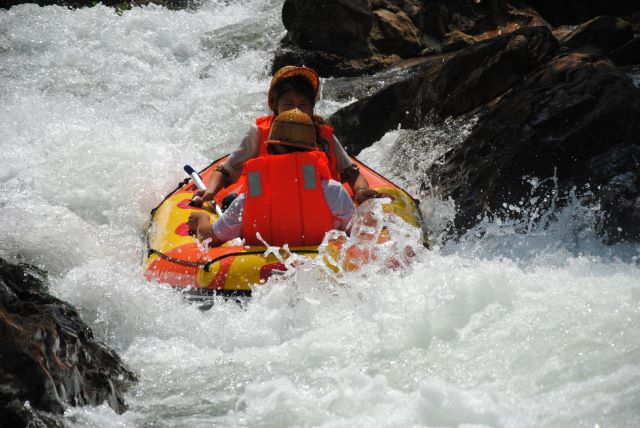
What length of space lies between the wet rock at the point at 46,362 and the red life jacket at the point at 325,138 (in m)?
2.15

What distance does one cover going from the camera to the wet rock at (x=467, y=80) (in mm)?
8070

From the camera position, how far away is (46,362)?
345 cm

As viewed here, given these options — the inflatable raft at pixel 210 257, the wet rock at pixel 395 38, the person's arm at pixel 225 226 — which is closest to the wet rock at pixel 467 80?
the inflatable raft at pixel 210 257

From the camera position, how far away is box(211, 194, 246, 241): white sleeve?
5.43 m

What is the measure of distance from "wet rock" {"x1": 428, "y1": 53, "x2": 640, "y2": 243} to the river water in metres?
0.22

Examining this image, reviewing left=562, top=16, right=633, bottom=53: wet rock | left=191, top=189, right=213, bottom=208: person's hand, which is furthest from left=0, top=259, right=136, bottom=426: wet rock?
left=562, top=16, right=633, bottom=53: wet rock

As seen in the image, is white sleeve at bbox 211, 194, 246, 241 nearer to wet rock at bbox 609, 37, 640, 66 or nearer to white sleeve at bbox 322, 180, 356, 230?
white sleeve at bbox 322, 180, 356, 230

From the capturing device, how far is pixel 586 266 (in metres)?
5.06

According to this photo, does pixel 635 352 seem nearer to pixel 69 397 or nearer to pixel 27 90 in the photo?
pixel 69 397

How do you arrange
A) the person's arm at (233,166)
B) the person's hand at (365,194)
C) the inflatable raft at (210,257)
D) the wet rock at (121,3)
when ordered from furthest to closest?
1. the wet rock at (121,3)
2. the person's arm at (233,166)
3. the person's hand at (365,194)
4. the inflatable raft at (210,257)

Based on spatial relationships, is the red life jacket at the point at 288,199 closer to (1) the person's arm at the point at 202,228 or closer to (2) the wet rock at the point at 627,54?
(1) the person's arm at the point at 202,228

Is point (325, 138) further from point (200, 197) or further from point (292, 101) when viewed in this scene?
point (200, 197)

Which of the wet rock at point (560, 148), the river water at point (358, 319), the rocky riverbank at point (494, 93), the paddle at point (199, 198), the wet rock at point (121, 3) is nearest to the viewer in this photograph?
the river water at point (358, 319)

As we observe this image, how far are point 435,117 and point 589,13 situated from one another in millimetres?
5448
